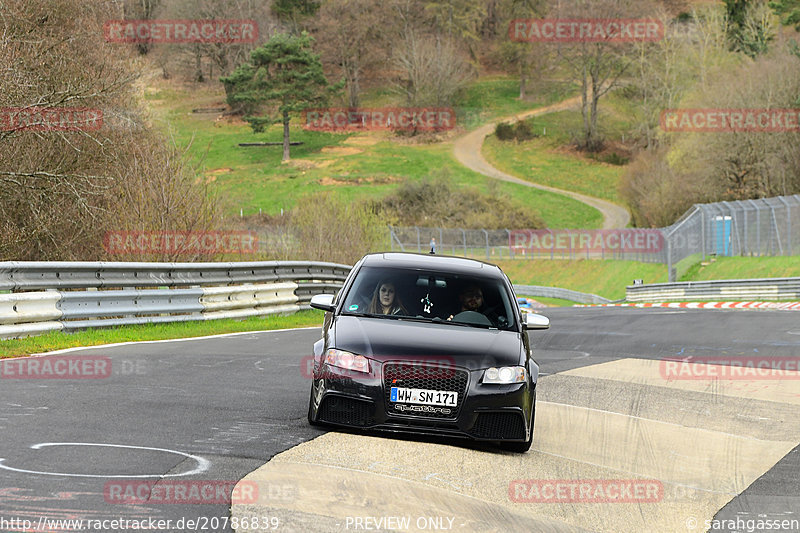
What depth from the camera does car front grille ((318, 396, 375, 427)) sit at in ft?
26.4

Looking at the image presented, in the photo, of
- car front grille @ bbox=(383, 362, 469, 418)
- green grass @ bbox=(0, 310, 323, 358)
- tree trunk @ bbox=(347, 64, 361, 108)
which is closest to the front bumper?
car front grille @ bbox=(383, 362, 469, 418)

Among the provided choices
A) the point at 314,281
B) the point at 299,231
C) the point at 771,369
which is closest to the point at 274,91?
the point at 299,231

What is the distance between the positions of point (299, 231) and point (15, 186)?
15.8m

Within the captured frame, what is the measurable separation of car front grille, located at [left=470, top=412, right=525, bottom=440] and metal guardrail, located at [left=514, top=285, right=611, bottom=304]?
158 feet

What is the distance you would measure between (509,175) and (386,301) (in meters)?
104

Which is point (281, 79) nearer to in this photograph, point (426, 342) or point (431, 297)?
point (431, 297)

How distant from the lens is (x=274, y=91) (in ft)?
375

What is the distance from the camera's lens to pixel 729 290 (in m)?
40.6

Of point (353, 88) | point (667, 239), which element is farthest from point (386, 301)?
point (353, 88)

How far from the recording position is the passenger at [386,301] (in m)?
9.36

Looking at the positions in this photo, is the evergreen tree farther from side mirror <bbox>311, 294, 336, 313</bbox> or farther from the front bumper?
the front bumper

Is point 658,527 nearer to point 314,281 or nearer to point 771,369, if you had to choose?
point 771,369

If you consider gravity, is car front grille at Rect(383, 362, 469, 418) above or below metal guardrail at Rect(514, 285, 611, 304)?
above

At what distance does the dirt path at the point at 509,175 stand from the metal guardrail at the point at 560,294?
102ft
